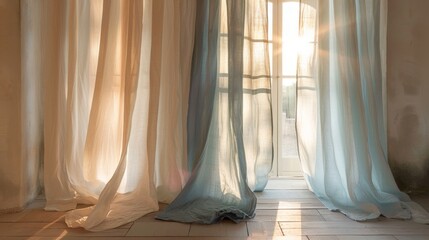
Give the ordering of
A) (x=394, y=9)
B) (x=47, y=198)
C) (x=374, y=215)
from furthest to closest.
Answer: (x=394, y=9) < (x=47, y=198) < (x=374, y=215)

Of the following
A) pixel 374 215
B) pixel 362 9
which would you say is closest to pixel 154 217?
pixel 374 215

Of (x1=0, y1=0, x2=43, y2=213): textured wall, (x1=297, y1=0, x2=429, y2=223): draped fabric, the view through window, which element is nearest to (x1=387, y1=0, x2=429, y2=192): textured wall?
(x1=297, y1=0, x2=429, y2=223): draped fabric

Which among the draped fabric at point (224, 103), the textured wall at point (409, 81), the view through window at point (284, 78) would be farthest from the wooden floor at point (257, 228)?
the view through window at point (284, 78)

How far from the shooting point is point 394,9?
8.51 ft

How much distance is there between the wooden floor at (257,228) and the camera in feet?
6.23

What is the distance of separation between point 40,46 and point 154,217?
1.36 m

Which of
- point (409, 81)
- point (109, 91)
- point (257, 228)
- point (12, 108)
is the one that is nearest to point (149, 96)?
point (109, 91)

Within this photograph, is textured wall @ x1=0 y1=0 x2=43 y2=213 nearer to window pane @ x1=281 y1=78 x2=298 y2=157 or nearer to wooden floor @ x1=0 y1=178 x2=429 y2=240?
wooden floor @ x1=0 y1=178 x2=429 y2=240

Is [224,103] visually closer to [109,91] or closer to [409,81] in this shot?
[109,91]

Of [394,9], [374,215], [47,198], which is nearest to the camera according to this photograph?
[374,215]

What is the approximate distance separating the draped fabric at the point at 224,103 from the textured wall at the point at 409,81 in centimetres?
94

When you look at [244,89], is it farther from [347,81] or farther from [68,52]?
[68,52]

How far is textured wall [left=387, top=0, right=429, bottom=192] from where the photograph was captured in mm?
2600

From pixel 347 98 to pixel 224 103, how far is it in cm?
79
